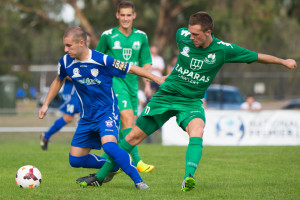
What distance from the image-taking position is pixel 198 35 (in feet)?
19.4

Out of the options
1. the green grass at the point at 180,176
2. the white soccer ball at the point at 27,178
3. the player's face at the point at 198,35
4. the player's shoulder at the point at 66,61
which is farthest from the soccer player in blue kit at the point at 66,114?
the player's face at the point at 198,35

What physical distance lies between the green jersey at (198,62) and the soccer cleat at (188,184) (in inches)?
41.8

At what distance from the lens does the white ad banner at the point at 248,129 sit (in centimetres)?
1366

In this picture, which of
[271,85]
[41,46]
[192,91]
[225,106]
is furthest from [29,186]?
[41,46]

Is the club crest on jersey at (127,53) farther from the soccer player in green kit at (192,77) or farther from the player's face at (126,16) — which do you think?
the soccer player in green kit at (192,77)

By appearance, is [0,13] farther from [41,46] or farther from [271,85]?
[41,46]

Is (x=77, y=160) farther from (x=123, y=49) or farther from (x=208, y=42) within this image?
(x=123, y=49)

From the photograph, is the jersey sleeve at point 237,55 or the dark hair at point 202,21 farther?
the jersey sleeve at point 237,55

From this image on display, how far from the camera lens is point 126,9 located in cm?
825

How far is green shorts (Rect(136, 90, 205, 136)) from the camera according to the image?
20.0ft

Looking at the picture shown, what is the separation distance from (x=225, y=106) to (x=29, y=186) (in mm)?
14059

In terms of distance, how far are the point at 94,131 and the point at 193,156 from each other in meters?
1.21

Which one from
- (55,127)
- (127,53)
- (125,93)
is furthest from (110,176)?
(55,127)

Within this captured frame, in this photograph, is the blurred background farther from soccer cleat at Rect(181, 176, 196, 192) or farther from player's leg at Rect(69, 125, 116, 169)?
soccer cleat at Rect(181, 176, 196, 192)
